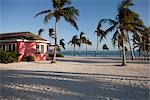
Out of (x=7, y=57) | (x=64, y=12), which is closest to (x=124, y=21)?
Answer: (x=64, y=12)

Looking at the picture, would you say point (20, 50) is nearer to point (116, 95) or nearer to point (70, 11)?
point (70, 11)

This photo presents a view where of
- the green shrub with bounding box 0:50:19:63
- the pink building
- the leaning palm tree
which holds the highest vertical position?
the leaning palm tree

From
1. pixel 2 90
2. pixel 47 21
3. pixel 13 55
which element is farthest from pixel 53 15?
pixel 2 90

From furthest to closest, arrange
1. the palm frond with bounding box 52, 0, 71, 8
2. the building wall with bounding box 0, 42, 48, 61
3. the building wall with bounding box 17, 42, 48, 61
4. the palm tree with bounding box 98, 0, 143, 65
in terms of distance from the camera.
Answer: the building wall with bounding box 17, 42, 48, 61 < the building wall with bounding box 0, 42, 48, 61 < the palm frond with bounding box 52, 0, 71, 8 < the palm tree with bounding box 98, 0, 143, 65

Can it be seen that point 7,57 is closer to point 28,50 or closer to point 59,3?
point 28,50

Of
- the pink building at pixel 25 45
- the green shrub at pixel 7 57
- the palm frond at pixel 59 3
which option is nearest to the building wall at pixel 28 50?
the pink building at pixel 25 45

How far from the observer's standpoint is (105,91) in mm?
8867

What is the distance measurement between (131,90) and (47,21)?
653 inches

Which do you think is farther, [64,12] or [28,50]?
[28,50]

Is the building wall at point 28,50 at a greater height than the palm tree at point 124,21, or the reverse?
the palm tree at point 124,21

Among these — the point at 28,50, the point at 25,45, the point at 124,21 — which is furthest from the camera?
the point at 28,50

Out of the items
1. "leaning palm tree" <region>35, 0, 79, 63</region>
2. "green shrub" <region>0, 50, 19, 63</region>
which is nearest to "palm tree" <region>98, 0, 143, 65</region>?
"leaning palm tree" <region>35, 0, 79, 63</region>

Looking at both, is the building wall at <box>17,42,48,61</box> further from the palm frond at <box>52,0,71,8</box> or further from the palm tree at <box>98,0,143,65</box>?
the palm tree at <box>98,0,143,65</box>

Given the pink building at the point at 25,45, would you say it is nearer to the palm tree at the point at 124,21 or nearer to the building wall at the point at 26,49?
the building wall at the point at 26,49
